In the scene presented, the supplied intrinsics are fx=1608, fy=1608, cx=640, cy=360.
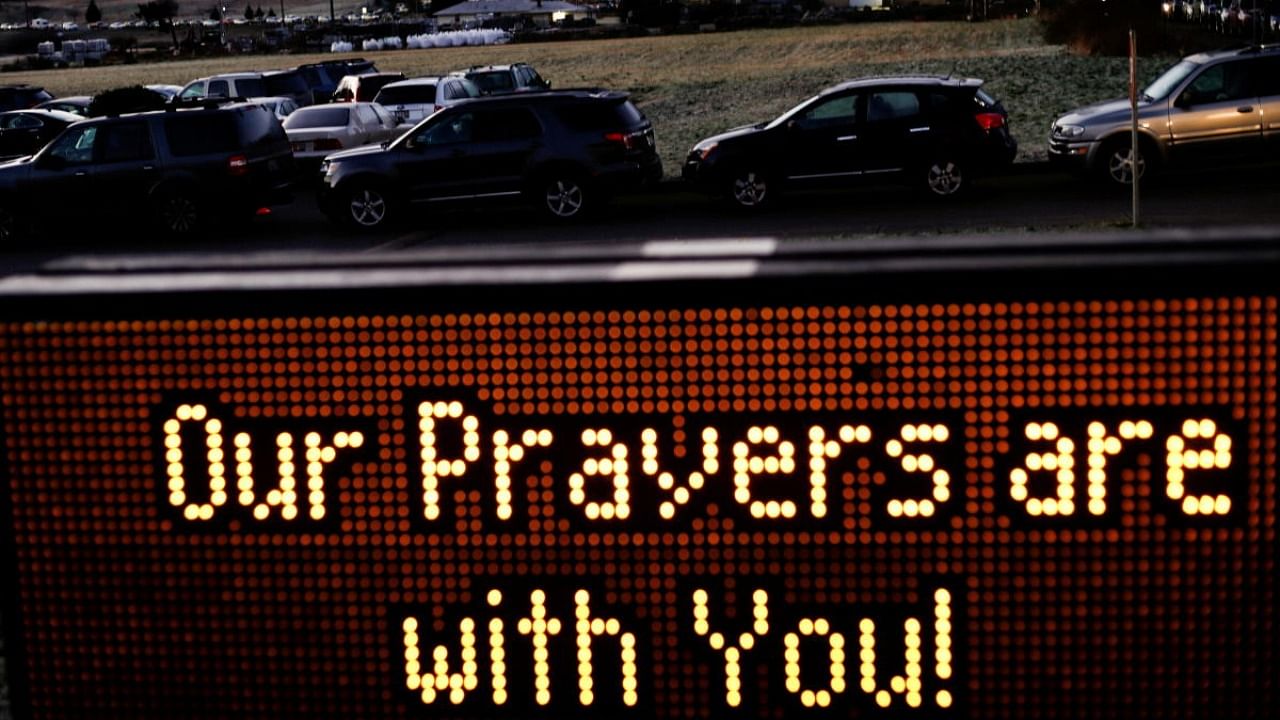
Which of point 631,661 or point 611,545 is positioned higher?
point 611,545

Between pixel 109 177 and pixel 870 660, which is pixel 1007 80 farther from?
pixel 870 660

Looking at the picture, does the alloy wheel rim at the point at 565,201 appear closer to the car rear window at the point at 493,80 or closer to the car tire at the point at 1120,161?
the car tire at the point at 1120,161

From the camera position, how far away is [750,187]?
20.8 m

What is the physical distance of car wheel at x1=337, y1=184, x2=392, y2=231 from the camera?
21422 millimetres

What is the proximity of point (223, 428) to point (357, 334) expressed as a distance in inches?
12.3

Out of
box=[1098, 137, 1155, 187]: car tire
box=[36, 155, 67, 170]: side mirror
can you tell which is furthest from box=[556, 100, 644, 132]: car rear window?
box=[36, 155, 67, 170]: side mirror

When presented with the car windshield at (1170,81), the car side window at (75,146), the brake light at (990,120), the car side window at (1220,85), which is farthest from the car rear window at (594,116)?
the car side window at (1220,85)

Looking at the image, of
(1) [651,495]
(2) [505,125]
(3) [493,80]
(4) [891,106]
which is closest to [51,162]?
(2) [505,125]

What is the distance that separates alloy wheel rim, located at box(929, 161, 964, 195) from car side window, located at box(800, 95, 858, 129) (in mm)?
1218

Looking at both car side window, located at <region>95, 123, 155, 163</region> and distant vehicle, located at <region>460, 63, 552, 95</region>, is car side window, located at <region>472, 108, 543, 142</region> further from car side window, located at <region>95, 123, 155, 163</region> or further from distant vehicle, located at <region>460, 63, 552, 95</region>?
distant vehicle, located at <region>460, 63, 552, 95</region>

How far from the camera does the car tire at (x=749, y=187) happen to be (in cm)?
2078

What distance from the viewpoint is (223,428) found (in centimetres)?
283

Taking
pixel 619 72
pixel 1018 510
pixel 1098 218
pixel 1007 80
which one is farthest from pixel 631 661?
pixel 619 72

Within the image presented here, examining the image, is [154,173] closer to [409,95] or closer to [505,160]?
[505,160]
